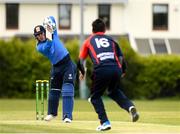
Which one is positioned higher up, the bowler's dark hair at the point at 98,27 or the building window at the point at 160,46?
the bowler's dark hair at the point at 98,27

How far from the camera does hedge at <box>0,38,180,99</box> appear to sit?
1708 inches

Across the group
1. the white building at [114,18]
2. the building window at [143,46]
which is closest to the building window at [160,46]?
the white building at [114,18]

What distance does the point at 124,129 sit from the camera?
1387 cm

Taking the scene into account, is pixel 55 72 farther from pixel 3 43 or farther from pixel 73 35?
pixel 73 35

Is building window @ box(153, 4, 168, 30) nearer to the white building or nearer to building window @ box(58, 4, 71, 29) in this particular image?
the white building

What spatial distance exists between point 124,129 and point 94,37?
1.78 metres

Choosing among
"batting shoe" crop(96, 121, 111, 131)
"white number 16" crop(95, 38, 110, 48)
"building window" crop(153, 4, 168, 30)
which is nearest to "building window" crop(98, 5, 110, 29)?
"building window" crop(153, 4, 168, 30)

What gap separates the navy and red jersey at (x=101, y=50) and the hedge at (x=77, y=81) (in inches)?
1149

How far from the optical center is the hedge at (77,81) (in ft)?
142

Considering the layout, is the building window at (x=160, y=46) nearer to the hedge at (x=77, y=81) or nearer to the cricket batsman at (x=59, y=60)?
the hedge at (x=77, y=81)

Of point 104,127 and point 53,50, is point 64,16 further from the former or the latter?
point 104,127

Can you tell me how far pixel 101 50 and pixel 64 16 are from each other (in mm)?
42475

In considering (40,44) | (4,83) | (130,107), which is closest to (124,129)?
(130,107)

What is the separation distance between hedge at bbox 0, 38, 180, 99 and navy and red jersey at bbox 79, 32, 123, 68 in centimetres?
2917
